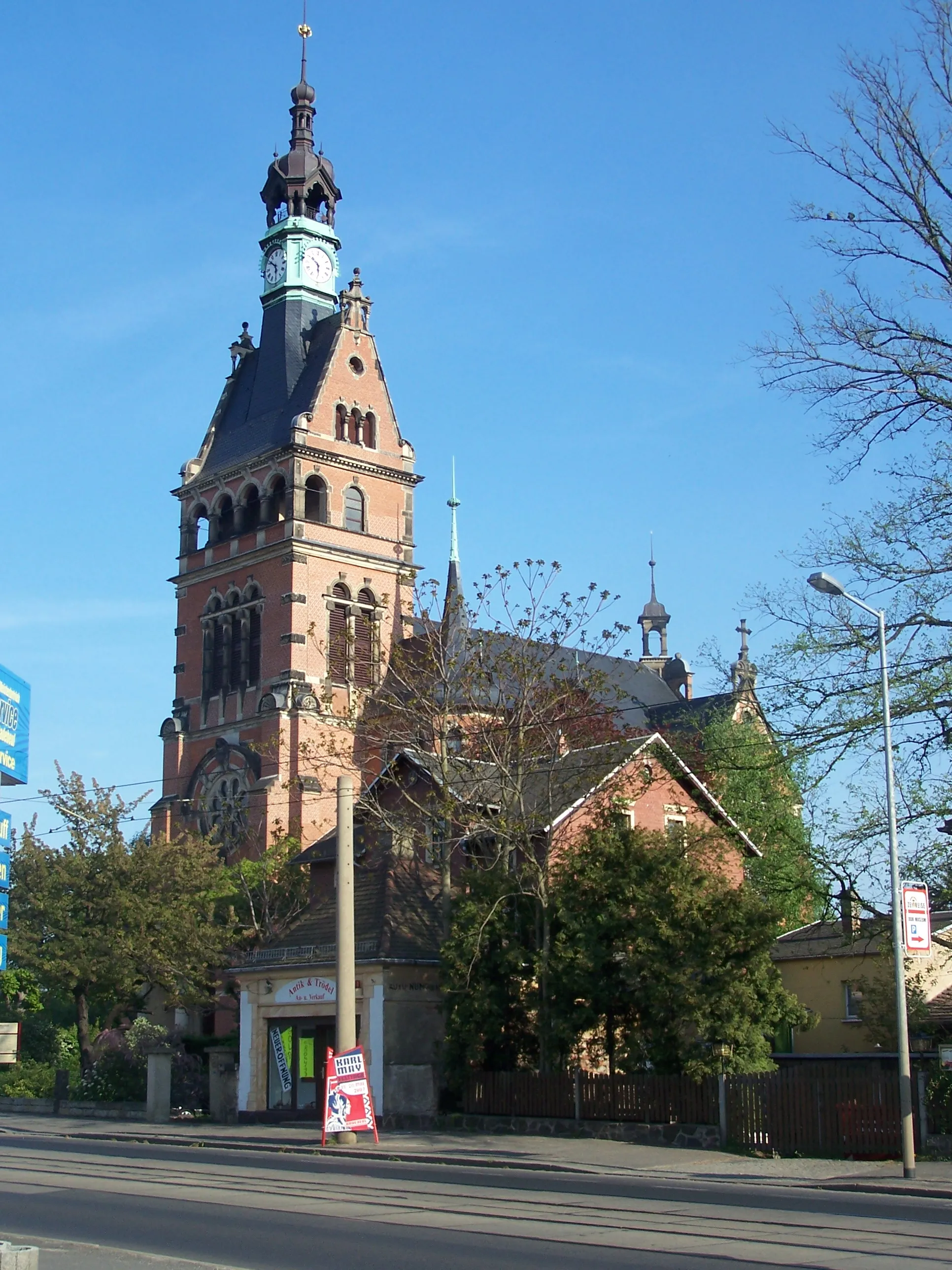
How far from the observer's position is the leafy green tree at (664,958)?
26.7 metres

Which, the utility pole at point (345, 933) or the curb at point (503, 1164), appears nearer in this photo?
the curb at point (503, 1164)

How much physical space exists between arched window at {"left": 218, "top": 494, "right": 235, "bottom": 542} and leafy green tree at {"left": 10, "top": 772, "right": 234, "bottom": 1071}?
81.2 feet

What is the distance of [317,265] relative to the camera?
71375 mm

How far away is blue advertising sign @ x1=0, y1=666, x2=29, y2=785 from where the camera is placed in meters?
12.6

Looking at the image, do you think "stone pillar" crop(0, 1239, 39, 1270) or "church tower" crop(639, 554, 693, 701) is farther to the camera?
"church tower" crop(639, 554, 693, 701)

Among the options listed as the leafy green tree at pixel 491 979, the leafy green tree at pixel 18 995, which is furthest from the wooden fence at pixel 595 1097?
the leafy green tree at pixel 18 995

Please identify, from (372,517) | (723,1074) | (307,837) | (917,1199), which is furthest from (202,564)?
(917,1199)

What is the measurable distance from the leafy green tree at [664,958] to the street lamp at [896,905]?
4573mm

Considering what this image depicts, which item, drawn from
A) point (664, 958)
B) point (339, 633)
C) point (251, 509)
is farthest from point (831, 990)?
point (251, 509)

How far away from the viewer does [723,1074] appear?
2609cm

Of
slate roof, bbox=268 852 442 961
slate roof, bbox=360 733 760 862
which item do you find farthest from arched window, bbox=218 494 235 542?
slate roof, bbox=360 733 760 862

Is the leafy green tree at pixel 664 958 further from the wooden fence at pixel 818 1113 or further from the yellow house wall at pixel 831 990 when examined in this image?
the yellow house wall at pixel 831 990

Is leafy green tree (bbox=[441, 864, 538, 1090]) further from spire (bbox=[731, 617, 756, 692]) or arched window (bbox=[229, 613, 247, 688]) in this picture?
arched window (bbox=[229, 613, 247, 688])

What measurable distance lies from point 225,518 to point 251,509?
→ 6.19ft
